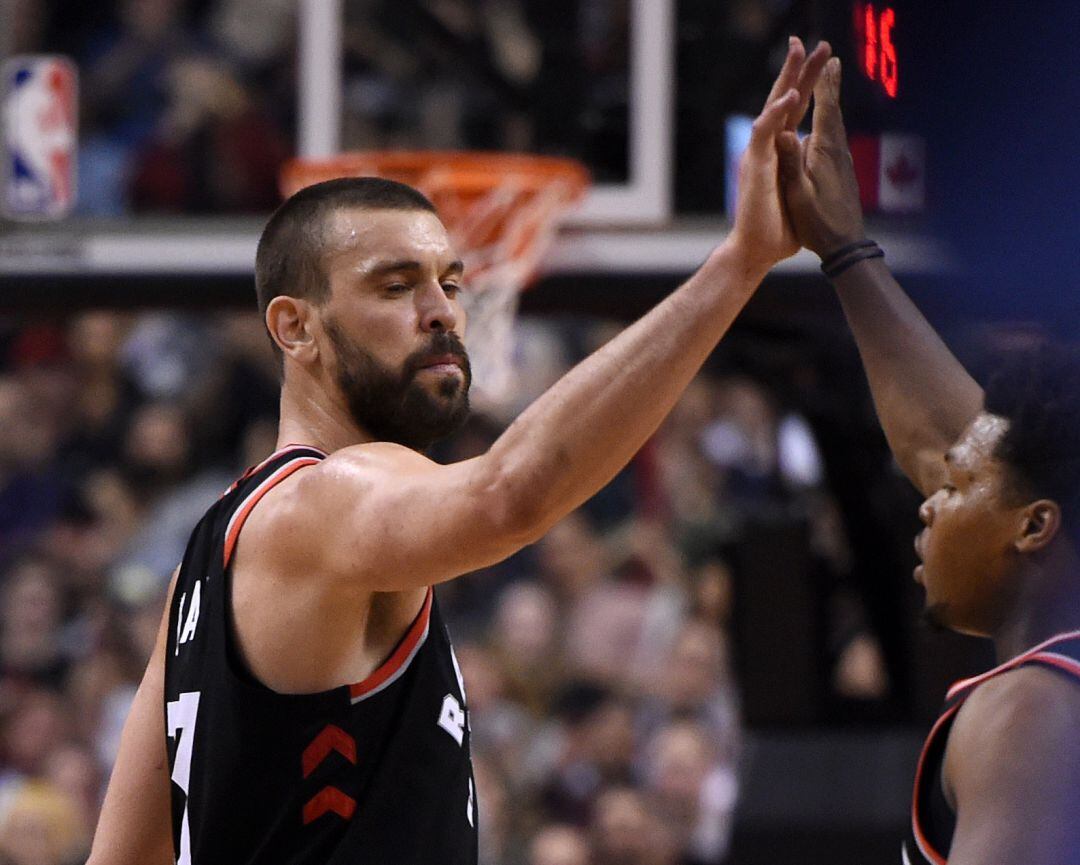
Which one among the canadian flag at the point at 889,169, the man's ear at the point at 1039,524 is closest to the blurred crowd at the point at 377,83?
the canadian flag at the point at 889,169

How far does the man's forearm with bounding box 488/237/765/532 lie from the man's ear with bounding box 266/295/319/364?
54 centimetres

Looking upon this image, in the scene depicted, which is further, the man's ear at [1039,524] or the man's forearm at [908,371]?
the man's forearm at [908,371]

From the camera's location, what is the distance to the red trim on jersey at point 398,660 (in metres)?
2.57

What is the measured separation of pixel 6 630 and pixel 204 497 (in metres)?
1.08

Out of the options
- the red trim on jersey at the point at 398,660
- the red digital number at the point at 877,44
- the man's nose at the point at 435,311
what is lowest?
the red trim on jersey at the point at 398,660

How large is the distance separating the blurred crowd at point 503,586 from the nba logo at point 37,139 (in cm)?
87

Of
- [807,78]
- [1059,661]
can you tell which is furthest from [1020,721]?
[807,78]

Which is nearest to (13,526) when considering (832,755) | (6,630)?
(6,630)

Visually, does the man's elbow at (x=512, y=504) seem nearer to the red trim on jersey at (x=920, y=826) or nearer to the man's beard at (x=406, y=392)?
the man's beard at (x=406, y=392)

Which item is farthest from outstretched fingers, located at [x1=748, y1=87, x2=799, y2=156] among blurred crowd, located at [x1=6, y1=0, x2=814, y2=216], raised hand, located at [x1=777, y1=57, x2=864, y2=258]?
blurred crowd, located at [x1=6, y1=0, x2=814, y2=216]

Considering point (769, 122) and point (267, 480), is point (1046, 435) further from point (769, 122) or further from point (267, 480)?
point (267, 480)

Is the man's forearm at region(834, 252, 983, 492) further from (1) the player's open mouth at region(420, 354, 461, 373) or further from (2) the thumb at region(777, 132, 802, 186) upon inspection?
(1) the player's open mouth at region(420, 354, 461, 373)

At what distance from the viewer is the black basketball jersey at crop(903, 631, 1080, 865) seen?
244 centimetres

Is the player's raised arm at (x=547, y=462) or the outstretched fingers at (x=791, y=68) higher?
the outstretched fingers at (x=791, y=68)
